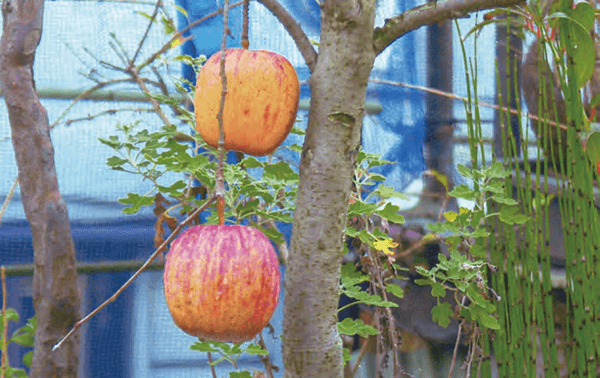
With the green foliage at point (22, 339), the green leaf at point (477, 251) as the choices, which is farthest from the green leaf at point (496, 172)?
the green foliage at point (22, 339)

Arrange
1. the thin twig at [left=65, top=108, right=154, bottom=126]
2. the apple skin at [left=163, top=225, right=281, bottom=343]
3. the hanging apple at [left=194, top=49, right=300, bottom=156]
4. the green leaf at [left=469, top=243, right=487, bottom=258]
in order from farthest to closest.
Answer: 1. the thin twig at [left=65, top=108, right=154, bottom=126]
2. the green leaf at [left=469, top=243, right=487, bottom=258]
3. the hanging apple at [left=194, top=49, right=300, bottom=156]
4. the apple skin at [left=163, top=225, right=281, bottom=343]

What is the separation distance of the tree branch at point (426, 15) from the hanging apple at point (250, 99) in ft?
0.44

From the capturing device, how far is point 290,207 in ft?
3.66

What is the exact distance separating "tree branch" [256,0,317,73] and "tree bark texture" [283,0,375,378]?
0.04 m

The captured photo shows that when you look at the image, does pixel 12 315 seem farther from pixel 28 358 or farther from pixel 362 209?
pixel 362 209

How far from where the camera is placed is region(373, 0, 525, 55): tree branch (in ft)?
2.13

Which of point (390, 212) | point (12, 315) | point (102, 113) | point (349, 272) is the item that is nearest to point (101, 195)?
point (102, 113)

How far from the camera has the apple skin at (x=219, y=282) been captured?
2.01 ft

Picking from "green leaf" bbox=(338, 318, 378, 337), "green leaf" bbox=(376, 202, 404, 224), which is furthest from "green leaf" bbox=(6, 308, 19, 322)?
"green leaf" bbox=(376, 202, 404, 224)

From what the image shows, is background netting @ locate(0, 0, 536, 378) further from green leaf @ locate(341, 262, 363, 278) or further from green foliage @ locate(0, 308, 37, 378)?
green leaf @ locate(341, 262, 363, 278)

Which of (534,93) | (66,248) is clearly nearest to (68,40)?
(66,248)

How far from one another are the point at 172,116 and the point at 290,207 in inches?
21.6

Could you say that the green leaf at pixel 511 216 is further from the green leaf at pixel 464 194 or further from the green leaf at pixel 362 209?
the green leaf at pixel 362 209

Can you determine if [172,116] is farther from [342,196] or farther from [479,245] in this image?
A: [342,196]
